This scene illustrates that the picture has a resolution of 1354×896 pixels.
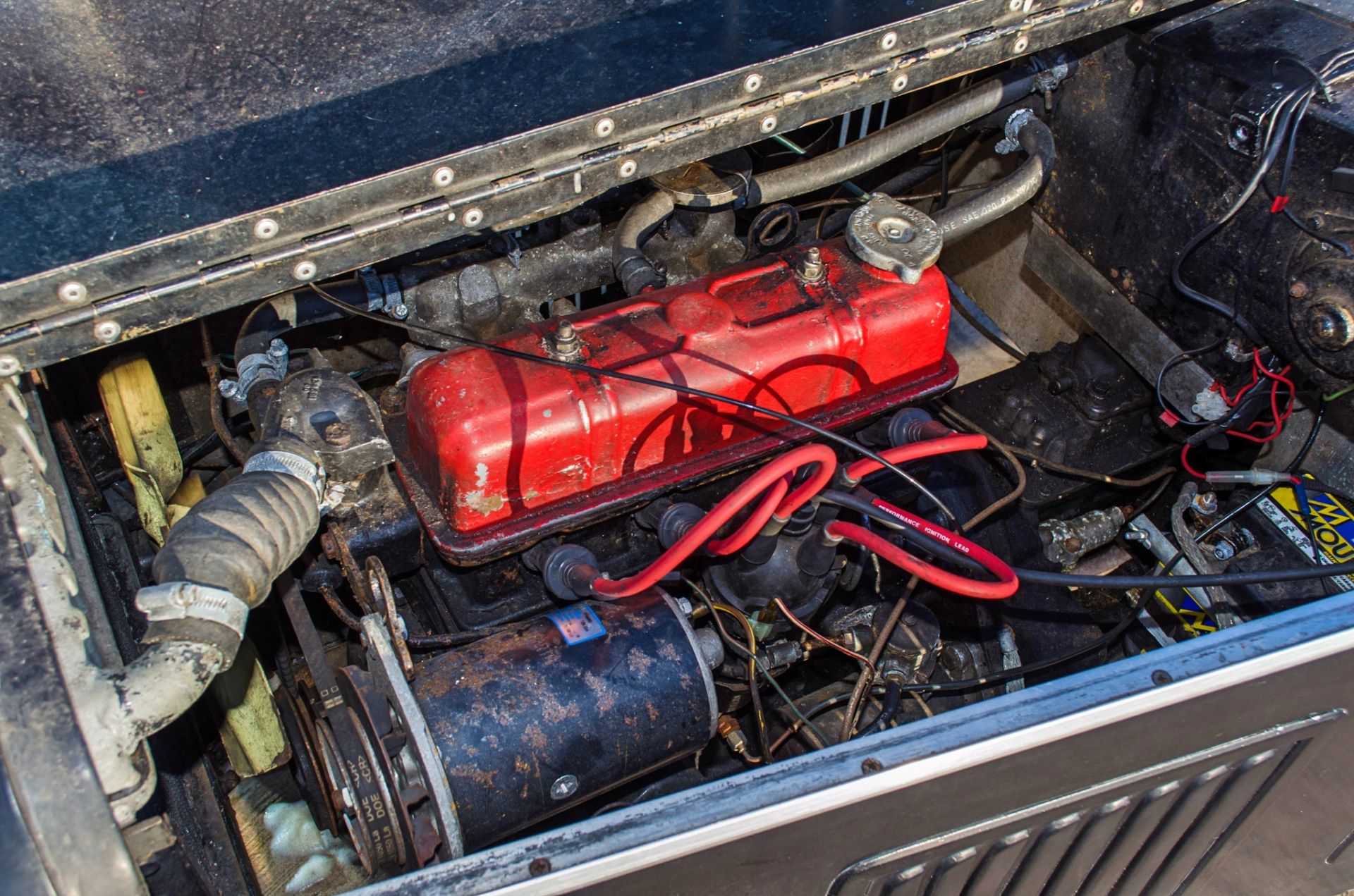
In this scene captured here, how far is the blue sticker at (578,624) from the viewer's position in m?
1.69

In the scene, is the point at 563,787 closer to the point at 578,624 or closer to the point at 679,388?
the point at 578,624

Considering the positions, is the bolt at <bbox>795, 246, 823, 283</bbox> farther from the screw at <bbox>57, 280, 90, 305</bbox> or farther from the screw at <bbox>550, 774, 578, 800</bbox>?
the screw at <bbox>57, 280, 90, 305</bbox>

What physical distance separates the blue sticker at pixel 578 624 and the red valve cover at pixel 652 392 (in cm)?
14

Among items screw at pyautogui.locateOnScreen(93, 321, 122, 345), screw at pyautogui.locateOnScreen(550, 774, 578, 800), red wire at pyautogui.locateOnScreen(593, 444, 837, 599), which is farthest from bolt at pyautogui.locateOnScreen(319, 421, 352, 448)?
screw at pyautogui.locateOnScreen(550, 774, 578, 800)

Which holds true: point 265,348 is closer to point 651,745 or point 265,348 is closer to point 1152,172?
point 651,745

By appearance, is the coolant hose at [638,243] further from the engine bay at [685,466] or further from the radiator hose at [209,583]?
the radiator hose at [209,583]

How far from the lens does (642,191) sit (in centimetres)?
210

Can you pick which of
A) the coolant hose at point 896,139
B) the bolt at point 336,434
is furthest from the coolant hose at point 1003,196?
the bolt at point 336,434

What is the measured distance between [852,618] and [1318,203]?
1.14m

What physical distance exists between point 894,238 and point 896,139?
28 cm

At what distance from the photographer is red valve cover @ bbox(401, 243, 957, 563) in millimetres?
1711

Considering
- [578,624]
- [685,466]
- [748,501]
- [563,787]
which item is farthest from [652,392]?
[563,787]

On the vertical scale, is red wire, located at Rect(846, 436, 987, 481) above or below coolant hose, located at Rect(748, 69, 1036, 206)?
below

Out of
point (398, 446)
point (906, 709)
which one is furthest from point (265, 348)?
point (906, 709)
